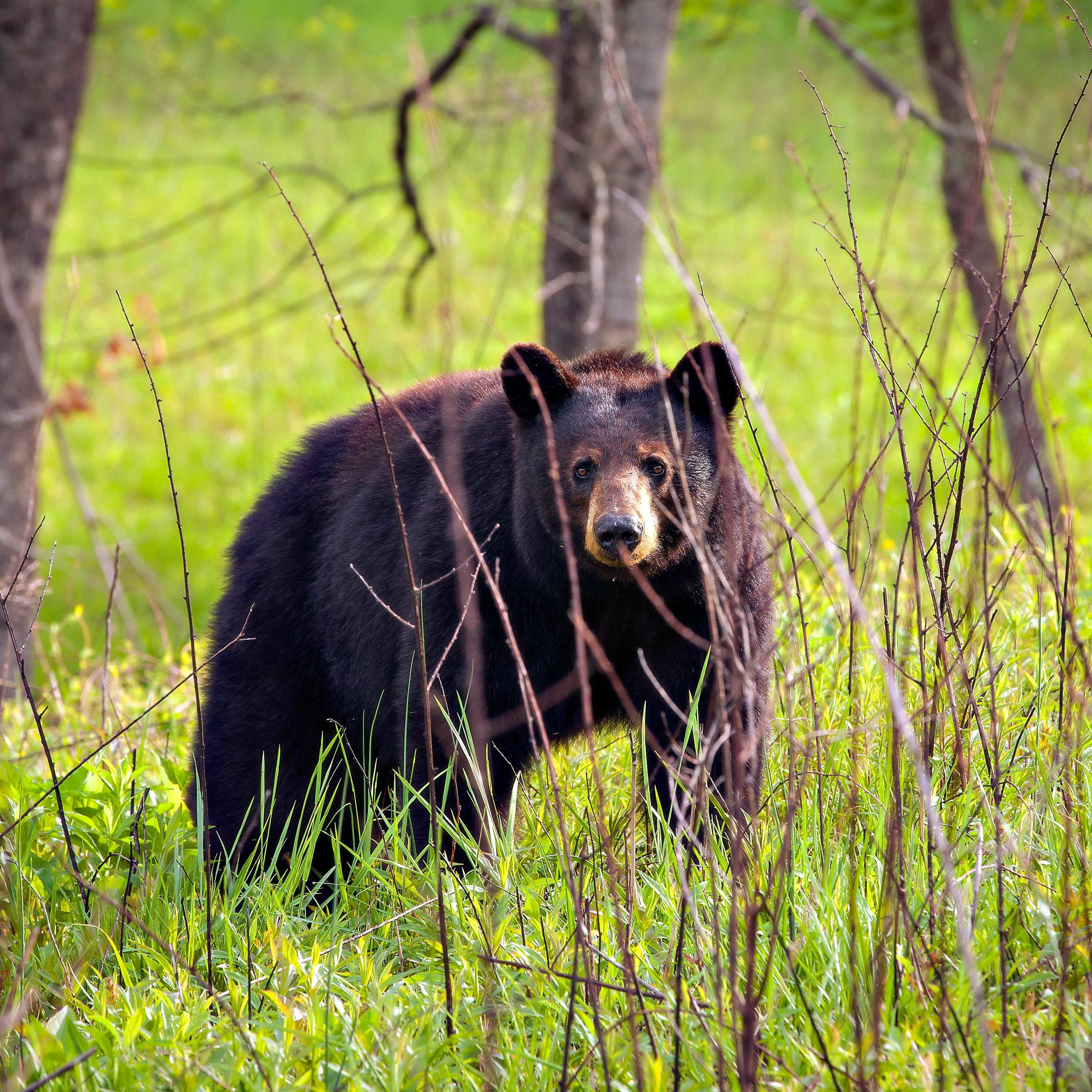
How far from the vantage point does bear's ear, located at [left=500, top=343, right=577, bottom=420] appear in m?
2.89

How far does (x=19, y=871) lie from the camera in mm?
2531

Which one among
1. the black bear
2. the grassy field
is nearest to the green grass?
the grassy field

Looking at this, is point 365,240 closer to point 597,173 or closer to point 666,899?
point 597,173

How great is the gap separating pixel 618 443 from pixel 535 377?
0.83 ft

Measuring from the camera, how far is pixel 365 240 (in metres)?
6.22

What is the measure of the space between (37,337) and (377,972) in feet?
14.3

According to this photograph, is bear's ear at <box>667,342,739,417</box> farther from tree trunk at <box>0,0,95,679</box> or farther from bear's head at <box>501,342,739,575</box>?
tree trunk at <box>0,0,95,679</box>

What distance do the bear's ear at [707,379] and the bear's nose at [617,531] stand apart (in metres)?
0.35

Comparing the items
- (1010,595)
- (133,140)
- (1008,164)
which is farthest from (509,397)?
(133,140)

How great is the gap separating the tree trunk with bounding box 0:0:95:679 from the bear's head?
299 cm

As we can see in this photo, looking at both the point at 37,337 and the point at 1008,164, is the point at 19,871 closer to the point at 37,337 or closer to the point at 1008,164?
the point at 37,337

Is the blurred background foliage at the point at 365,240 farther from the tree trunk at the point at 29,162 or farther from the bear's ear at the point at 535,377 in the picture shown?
the bear's ear at the point at 535,377

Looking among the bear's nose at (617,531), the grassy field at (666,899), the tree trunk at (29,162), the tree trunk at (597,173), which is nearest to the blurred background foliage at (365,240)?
the tree trunk at (597,173)

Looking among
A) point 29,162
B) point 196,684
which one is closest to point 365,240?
point 29,162
